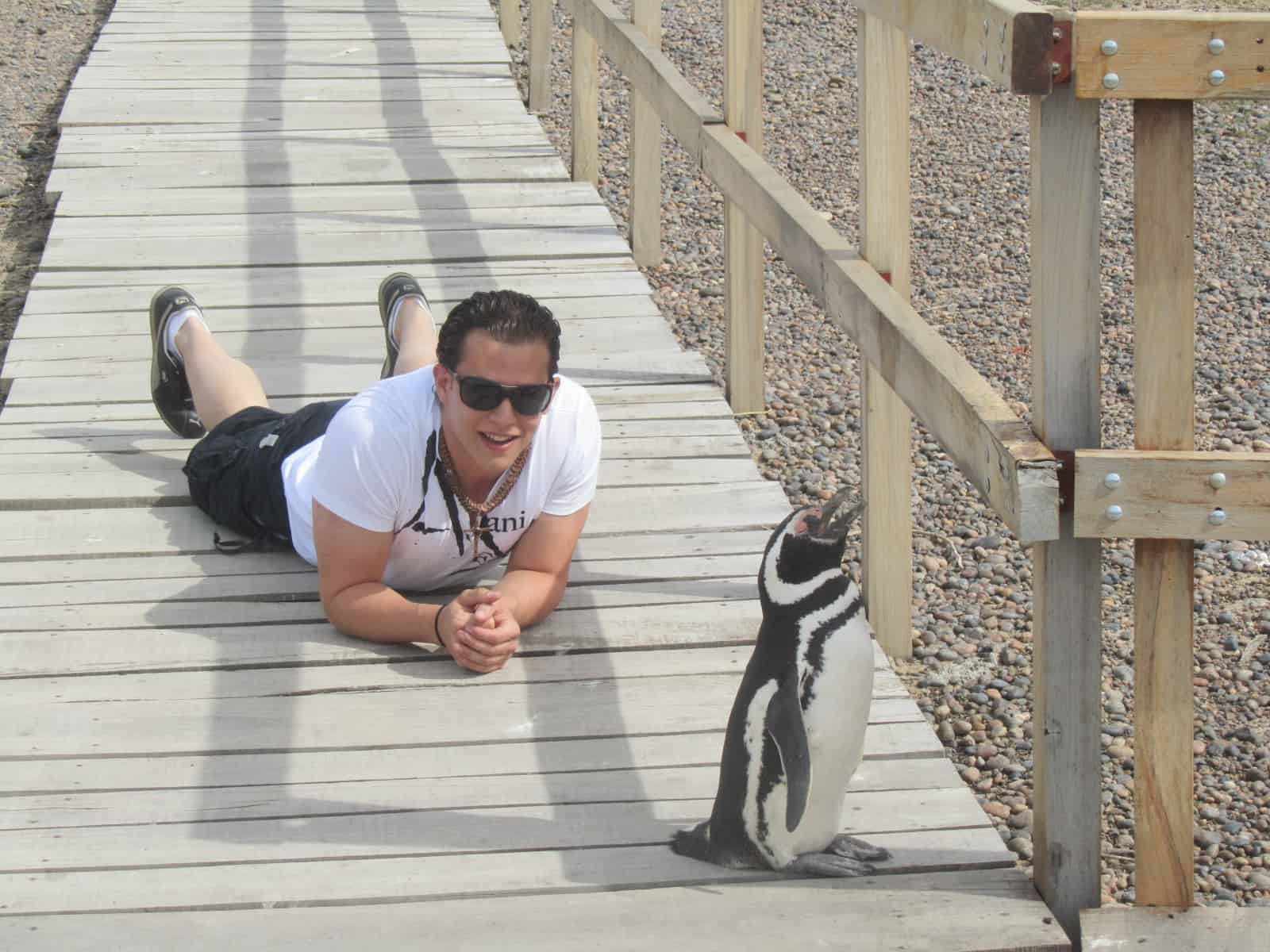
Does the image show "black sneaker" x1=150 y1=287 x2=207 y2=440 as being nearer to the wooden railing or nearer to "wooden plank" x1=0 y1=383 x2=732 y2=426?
"wooden plank" x1=0 y1=383 x2=732 y2=426

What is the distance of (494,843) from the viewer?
2.62 metres

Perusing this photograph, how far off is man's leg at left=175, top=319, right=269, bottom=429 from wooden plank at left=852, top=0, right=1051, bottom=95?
199 cm

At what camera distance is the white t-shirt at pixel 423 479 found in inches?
121

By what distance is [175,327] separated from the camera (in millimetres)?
4238

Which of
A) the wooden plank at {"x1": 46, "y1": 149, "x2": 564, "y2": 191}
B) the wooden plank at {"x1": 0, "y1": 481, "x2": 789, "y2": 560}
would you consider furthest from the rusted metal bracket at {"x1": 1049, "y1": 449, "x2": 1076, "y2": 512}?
the wooden plank at {"x1": 46, "y1": 149, "x2": 564, "y2": 191}

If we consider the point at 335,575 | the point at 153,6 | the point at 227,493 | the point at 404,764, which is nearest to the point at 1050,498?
the point at 404,764

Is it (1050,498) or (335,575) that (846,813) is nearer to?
(1050,498)

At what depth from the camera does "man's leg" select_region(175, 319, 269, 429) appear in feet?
13.3

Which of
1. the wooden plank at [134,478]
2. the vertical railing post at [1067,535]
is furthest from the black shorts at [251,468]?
the vertical railing post at [1067,535]

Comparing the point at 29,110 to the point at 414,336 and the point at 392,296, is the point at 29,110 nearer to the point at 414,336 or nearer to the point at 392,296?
the point at 392,296

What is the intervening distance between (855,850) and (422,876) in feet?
2.14

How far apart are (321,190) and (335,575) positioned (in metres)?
3.46

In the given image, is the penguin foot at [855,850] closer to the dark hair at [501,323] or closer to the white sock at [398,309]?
the dark hair at [501,323]

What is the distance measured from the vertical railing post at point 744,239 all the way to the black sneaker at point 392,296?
95 cm
